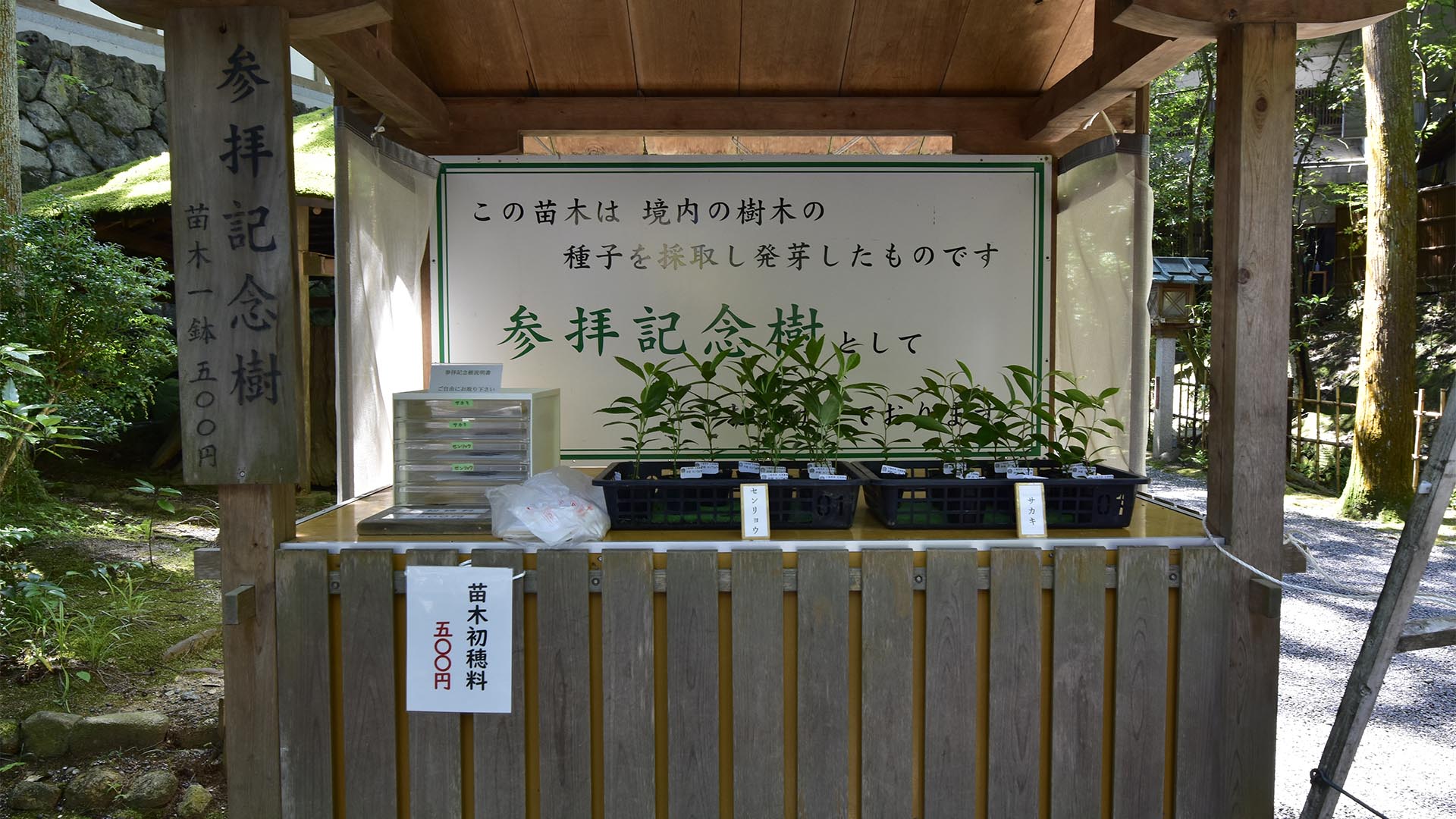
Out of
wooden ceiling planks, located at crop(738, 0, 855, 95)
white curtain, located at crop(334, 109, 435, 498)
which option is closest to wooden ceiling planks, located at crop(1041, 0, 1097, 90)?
wooden ceiling planks, located at crop(738, 0, 855, 95)

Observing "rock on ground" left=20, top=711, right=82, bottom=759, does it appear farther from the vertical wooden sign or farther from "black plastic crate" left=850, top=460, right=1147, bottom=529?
"black plastic crate" left=850, top=460, right=1147, bottom=529

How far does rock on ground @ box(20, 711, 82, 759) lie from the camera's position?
3.69 m

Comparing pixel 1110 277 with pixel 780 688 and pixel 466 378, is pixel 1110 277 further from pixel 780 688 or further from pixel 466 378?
pixel 466 378

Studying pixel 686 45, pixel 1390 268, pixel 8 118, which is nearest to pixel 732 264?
pixel 686 45

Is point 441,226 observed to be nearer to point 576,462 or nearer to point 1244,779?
point 576,462

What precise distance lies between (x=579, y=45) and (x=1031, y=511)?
7.49ft

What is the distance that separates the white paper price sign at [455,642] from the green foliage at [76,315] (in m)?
3.91

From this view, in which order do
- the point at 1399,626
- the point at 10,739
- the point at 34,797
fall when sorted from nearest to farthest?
the point at 1399,626, the point at 34,797, the point at 10,739

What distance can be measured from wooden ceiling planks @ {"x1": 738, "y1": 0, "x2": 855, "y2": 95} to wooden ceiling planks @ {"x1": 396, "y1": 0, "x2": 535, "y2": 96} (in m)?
0.83

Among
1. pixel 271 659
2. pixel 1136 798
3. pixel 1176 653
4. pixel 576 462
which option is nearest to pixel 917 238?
pixel 576 462

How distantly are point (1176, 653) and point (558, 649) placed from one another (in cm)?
153

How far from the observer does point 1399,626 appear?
6.54ft

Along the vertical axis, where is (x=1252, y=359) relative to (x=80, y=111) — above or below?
below

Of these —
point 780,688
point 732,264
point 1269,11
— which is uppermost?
point 1269,11
